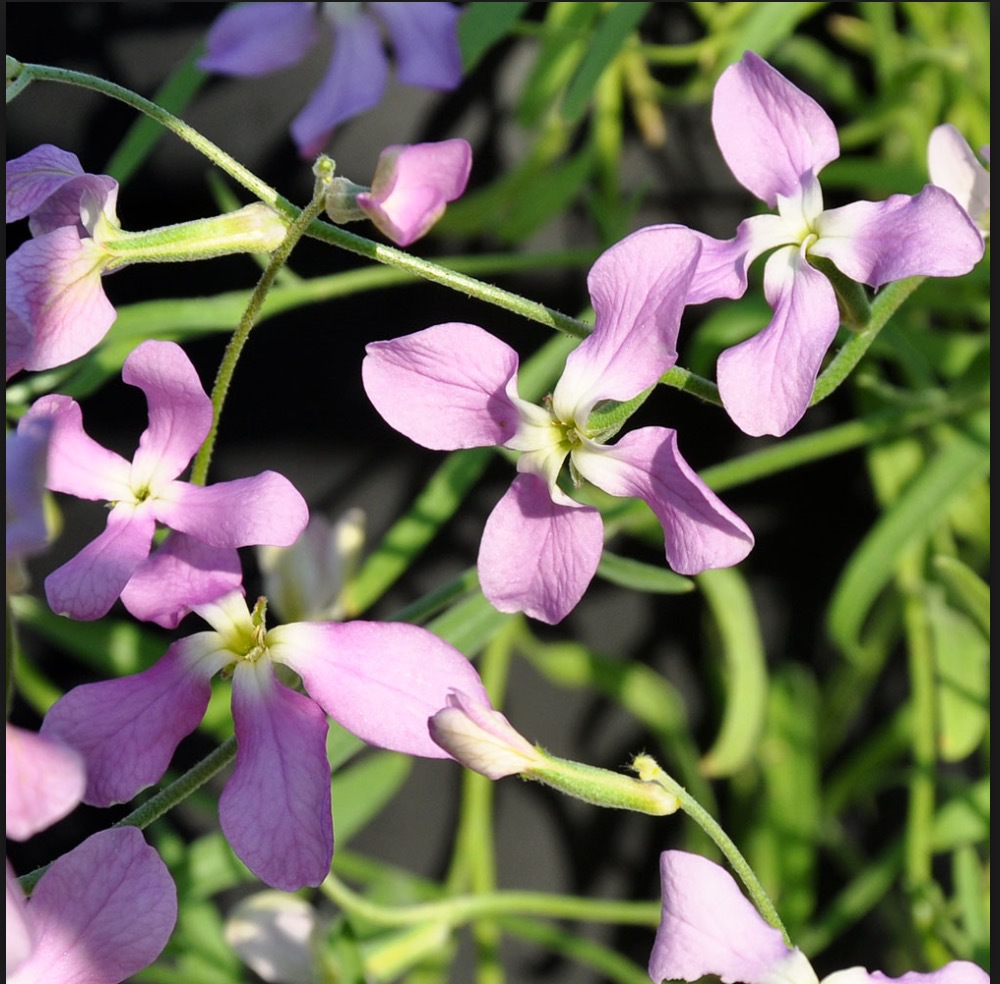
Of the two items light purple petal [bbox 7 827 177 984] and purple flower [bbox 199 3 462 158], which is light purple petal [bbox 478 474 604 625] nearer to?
light purple petal [bbox 7 827 177 984]

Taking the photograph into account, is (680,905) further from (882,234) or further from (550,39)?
(550,39)

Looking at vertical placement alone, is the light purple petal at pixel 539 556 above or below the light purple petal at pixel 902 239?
below

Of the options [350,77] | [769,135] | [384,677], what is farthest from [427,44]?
[384,677]

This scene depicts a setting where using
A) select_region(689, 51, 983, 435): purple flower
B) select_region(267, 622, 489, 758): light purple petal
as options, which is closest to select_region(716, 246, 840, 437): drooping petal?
select_region(689, 51, 983, 435): purple flower

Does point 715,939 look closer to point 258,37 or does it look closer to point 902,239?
point 902,239

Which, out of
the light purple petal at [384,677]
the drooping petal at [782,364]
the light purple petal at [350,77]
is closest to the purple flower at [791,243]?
the drooping petal at [782,364]

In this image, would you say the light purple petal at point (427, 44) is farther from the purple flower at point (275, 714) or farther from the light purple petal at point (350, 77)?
the purple flower at point (275, 714)
